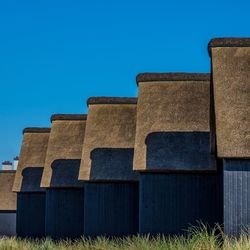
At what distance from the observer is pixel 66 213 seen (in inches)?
1462

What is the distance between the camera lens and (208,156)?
2767 cm

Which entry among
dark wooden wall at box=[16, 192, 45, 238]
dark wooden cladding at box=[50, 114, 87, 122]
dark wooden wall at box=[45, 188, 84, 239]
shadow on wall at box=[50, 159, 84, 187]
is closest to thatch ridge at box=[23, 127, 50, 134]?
dark wooden wall at box=[16, 192, 45, 238]

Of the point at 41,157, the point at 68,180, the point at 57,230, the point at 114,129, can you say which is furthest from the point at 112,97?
the point at 41,157

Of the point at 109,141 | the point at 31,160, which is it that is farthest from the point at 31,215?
the point at 109,141

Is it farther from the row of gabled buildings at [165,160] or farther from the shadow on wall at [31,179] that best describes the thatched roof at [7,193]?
the row of gabled buildings at [165,160]

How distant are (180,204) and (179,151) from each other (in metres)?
1.91

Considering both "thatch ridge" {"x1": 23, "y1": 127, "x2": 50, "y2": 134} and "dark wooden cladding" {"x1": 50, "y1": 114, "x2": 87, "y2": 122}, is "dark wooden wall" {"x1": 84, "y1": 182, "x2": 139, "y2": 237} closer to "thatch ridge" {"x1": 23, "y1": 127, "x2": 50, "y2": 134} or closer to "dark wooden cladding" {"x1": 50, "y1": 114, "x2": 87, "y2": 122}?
"dark wooden cladding" {"x1": 50, "y1": 114, "x2": 87, "y2": 122}

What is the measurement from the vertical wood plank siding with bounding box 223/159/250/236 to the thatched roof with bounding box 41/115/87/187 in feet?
49.2

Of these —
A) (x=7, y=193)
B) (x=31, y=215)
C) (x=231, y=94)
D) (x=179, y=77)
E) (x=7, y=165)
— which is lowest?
(x=31, y=215)

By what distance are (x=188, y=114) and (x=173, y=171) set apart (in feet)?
9.37

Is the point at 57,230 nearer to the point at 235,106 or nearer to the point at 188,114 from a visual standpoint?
the point at 188,114

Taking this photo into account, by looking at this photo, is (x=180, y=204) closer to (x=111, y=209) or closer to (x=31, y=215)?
(x=111, y=209)

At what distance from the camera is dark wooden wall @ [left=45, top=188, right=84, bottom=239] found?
37.0 meters

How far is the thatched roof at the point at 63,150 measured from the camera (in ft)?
123
